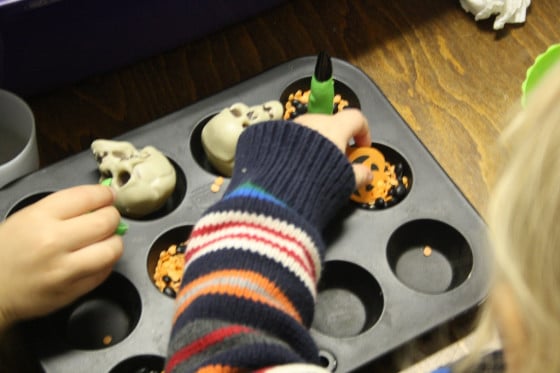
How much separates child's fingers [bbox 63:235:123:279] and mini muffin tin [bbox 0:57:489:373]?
0.13 feet

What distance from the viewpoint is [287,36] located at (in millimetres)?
753

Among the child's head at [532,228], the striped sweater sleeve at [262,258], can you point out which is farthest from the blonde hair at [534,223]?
the striped sweater sleeve at [262,258]

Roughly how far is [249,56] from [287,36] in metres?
0.05

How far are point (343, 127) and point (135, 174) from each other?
18cm

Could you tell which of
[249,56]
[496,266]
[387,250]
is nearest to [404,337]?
[387,250]

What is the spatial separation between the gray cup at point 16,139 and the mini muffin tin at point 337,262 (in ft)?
0.05

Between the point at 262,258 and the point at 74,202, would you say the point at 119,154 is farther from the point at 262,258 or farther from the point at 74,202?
the point at 262,258

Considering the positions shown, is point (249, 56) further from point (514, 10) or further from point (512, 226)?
point (512, 226)

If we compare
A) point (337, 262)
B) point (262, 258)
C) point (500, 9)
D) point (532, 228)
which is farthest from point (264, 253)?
point (500, 9)

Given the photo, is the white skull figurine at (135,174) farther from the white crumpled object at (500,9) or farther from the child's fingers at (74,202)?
the white crumpled object at (500,9)

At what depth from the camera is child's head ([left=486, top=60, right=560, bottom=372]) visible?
31 cm

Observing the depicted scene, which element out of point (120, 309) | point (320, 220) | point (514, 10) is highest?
point (514, 10)

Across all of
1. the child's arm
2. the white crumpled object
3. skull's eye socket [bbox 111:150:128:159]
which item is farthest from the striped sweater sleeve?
the white crumpled object

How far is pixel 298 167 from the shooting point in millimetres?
559
